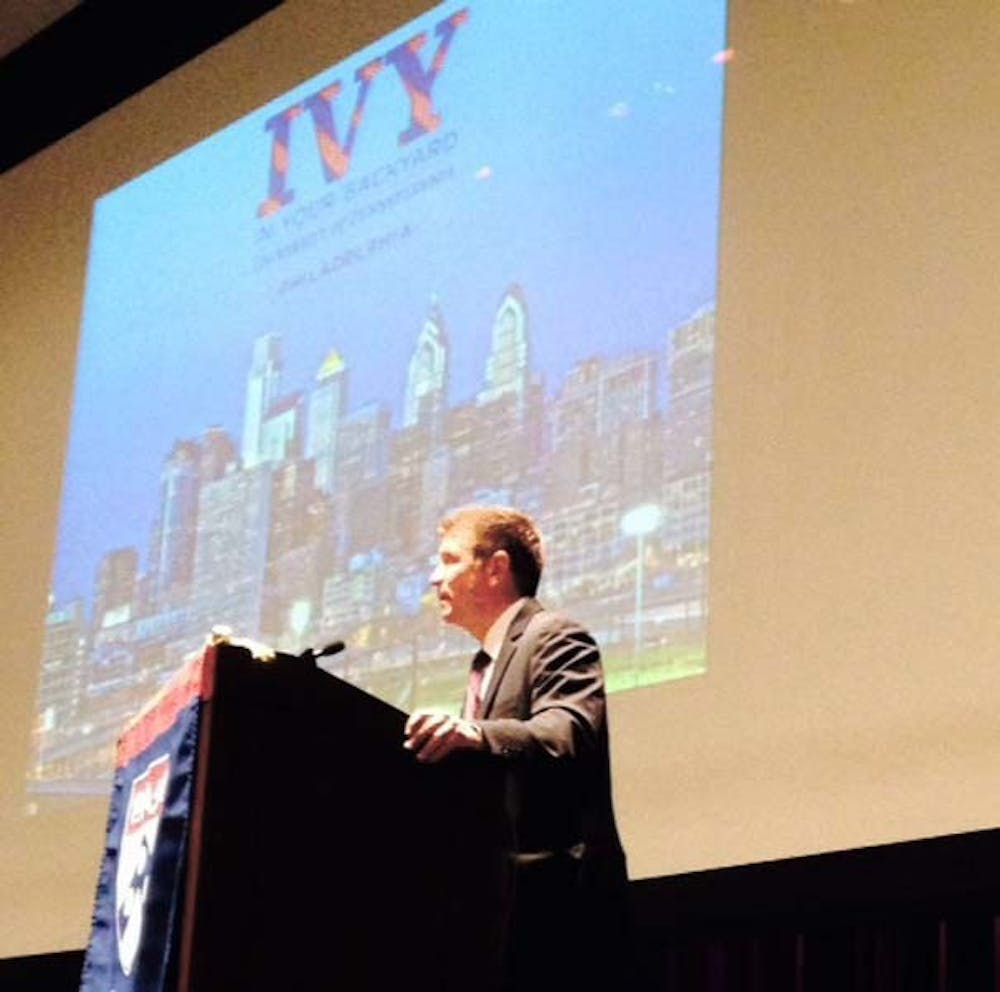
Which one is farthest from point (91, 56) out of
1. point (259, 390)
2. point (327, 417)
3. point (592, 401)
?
point (592, 401)

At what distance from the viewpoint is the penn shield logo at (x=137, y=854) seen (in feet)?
7.21

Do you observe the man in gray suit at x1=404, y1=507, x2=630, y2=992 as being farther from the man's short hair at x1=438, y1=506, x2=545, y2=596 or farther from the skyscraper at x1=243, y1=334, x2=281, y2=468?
the skyscraper at x1=243, y1=334, x2=281, y2=468

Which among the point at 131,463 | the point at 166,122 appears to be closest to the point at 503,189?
the point at 131,463

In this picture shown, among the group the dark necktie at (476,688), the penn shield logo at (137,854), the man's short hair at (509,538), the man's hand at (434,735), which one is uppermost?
the man's short hair at (509,538)

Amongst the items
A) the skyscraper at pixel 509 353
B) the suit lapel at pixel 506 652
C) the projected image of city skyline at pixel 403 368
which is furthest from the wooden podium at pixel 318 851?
the skyscraper at pixel 509 353

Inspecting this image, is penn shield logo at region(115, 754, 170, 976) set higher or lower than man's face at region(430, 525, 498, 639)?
lower

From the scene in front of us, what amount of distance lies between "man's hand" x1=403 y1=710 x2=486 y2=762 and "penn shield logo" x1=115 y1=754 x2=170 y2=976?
0.26 meters

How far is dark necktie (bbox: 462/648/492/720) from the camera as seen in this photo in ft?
8.55

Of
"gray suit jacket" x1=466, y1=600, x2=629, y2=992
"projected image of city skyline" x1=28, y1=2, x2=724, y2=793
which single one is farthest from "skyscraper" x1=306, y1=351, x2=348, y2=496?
"gray suit jacket" x1=466, y1=600, x2=629, y2=992

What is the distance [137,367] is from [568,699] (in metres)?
2.81

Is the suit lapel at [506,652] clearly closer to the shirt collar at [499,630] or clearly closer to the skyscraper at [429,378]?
the shirt collar at [499,630]

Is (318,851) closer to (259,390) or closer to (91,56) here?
(259,390)

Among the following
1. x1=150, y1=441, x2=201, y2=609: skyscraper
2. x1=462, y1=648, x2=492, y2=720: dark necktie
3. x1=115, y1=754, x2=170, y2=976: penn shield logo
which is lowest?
x1=115, y1=754, x2=170, y2=976: penn shield logo

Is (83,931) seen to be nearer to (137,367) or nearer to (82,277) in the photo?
(137,367)
